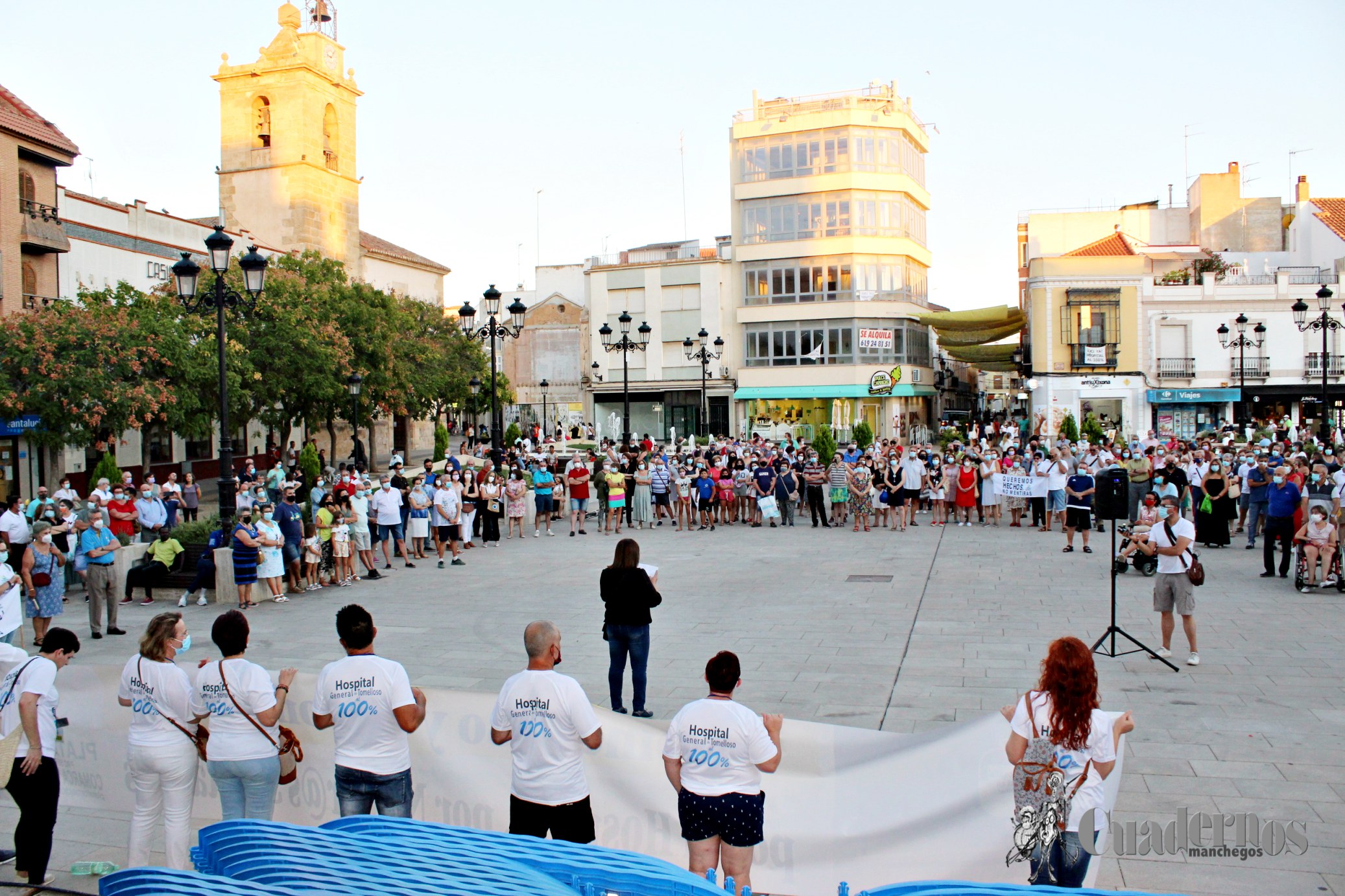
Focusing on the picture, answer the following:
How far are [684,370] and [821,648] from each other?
151 feet

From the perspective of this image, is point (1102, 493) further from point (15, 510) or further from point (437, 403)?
point (437, 403)

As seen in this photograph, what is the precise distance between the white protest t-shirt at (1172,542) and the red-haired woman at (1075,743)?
19.0ft

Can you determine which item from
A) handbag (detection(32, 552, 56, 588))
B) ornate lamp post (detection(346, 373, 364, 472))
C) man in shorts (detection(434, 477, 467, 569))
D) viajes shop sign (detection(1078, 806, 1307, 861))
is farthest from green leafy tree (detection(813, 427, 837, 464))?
viajes shop sign (detection(1078, 806, 1307, 861))

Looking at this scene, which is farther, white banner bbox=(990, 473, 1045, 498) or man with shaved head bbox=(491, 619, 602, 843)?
white banner bbox=(990, 473, 1045, 498)

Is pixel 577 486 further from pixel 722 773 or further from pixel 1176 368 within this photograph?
pixel 1176 368

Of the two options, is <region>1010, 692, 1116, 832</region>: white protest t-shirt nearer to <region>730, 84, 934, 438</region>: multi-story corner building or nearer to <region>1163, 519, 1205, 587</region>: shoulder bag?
<region>1163, 519, 1205, 587</region>: shoulder bag

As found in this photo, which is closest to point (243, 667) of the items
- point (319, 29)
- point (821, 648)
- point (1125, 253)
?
point (821, 648)

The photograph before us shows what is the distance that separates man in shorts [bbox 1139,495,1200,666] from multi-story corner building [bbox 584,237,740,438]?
146ft

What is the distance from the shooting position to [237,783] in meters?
5.41

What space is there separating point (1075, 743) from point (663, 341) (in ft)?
173

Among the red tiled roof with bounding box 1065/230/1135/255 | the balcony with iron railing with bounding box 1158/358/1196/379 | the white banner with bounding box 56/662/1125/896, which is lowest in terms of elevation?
the white banner with bounding box 56/662/1125/896

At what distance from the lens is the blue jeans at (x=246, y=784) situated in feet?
17.5

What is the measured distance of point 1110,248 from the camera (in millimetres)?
52250

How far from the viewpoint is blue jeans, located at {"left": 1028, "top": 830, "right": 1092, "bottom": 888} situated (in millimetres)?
4449
